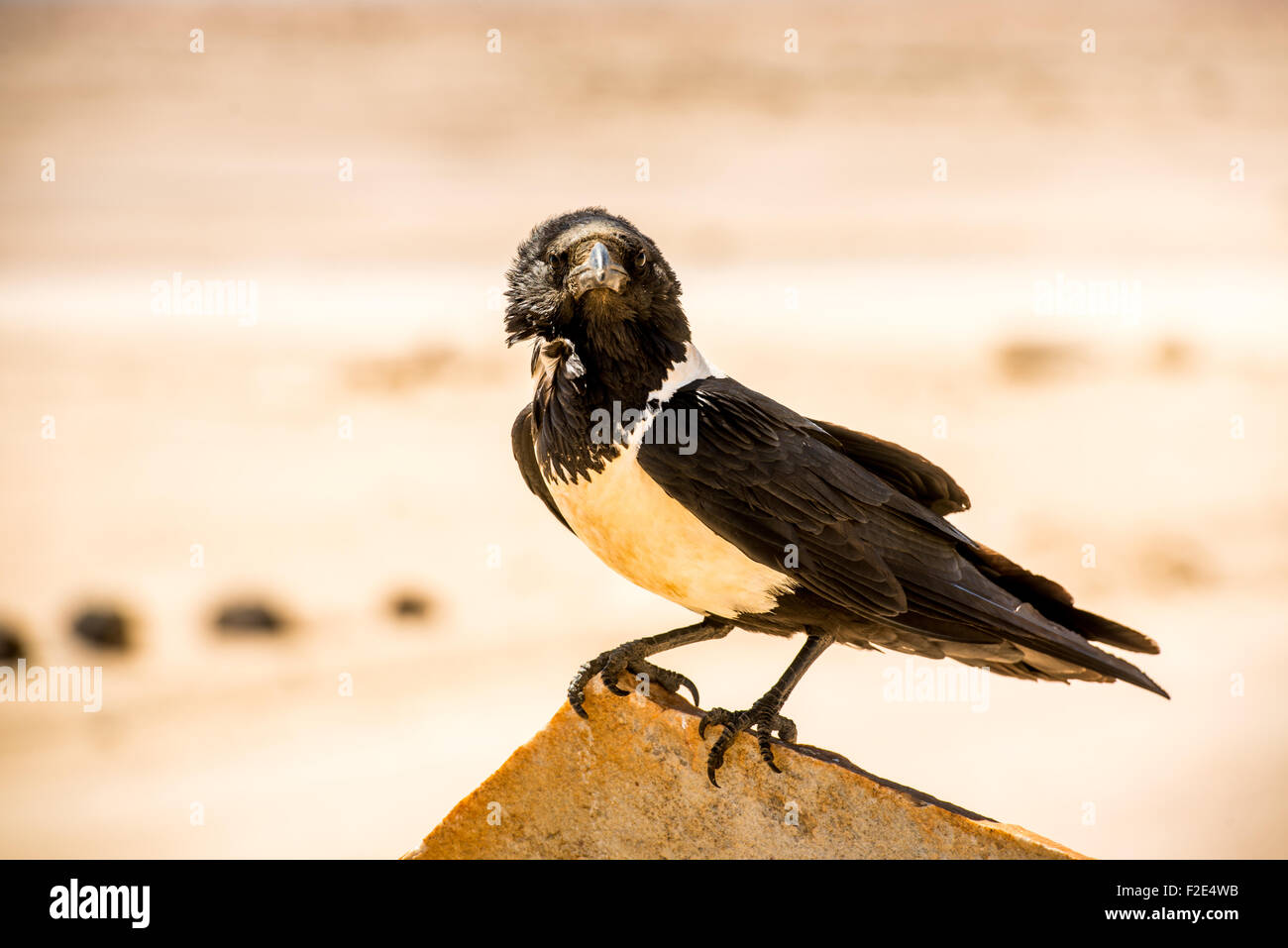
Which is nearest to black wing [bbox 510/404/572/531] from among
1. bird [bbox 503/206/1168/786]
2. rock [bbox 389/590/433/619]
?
bird [bbox 503/206/1168/786]

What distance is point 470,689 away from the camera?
9.90 metres

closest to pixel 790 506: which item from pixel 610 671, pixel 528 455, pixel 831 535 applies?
pixel 831 535

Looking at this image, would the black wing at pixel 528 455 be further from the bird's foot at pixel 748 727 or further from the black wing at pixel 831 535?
the bird's foot at pixel 748 727

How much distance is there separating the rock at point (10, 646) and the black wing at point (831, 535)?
288 inches

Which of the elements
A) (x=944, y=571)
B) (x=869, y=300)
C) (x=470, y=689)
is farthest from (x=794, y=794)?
(x=869, y=300)

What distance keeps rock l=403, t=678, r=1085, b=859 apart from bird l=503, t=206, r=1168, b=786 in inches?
5.1

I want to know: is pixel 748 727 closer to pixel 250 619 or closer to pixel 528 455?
pixel 528 455

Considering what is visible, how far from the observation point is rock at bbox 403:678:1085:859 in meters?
5.09

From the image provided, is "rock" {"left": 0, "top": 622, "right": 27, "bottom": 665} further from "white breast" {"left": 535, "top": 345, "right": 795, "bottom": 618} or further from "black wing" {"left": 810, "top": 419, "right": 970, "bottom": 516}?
"black wing" {"left": 810, "top": 419, "right": 970, "bottom": 516}

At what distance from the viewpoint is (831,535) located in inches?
194

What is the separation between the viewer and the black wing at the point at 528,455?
5.36m

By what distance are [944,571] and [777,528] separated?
26.8 inches

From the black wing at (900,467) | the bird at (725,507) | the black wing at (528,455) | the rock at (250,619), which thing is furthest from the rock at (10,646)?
the black wing at (900,467)

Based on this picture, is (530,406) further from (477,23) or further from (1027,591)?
(477,23)
